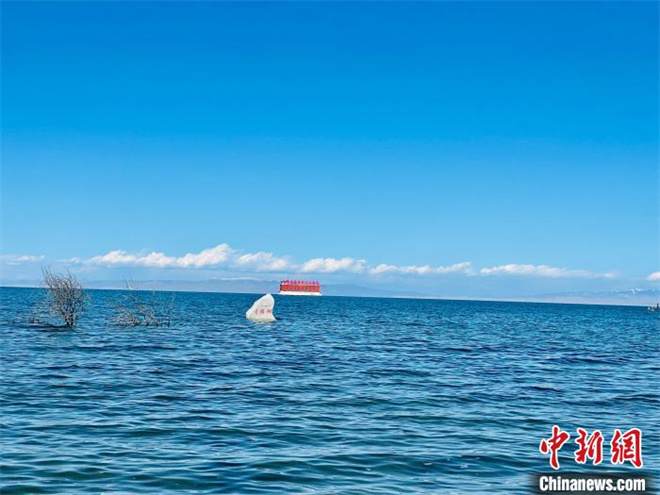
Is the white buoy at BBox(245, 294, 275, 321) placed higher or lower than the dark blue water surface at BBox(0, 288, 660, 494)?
higher

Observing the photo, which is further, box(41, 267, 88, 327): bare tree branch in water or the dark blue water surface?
box(41, 267, 88, 327): bare tree branch in water

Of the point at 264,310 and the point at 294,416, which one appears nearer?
the point at 294,416

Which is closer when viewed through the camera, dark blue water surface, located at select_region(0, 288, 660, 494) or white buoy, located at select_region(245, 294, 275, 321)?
dark blue water surface, located at select_region(0, 288, 660, 494)

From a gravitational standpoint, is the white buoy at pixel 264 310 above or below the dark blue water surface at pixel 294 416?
above

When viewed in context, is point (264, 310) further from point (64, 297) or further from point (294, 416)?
point (294, 416)

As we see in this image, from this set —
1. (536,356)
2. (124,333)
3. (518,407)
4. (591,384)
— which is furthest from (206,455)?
(124,333)

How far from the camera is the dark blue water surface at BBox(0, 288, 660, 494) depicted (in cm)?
1573

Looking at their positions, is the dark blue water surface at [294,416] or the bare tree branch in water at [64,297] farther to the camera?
the bare tree branch in water at [64,297]

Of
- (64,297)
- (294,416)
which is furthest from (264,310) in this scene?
(294,416)

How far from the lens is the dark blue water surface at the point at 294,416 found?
15727 millimetres

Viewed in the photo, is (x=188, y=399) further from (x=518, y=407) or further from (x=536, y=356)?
(x=536, y=356)

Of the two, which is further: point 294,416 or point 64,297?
point 64,297

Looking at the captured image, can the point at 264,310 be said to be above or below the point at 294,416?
above

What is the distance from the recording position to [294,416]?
22328 mm
